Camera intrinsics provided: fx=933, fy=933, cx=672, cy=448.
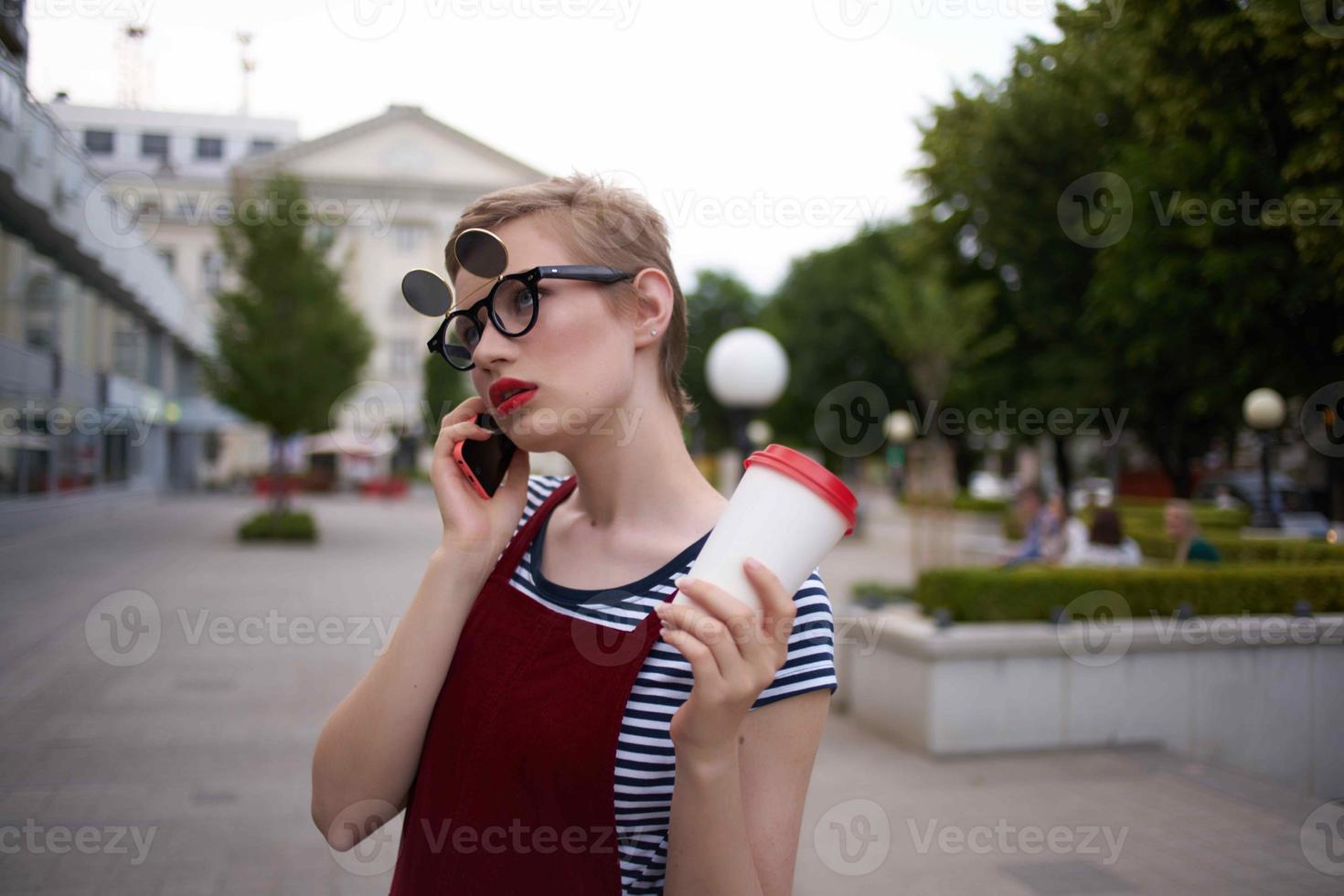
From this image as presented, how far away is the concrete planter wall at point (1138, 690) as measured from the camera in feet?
20.1

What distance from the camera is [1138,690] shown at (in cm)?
629

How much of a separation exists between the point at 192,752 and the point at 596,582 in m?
5.36

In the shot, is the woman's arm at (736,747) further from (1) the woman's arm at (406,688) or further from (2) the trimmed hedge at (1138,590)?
(2) the trimmed hedge at (1138,590)

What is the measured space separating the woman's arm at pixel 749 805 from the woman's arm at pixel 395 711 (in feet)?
1.55

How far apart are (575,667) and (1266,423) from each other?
14.3 metres

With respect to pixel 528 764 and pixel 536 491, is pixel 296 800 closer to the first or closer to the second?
pixel 536 491

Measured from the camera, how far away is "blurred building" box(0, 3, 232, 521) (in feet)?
50.3

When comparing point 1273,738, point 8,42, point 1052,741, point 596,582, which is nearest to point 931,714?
point 1052,741

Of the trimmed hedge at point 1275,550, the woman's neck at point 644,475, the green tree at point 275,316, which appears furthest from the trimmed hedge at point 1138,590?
the green tree at point 275,316

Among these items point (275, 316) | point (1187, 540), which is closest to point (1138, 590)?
point (1187, 540)

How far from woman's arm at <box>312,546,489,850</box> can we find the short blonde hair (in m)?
0.54

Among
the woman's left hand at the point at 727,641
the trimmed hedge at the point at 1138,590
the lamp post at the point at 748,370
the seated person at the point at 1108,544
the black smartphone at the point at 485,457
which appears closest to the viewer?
the woman's left hand at the point at 727,641

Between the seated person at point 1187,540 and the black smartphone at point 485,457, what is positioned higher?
the black smartphone at point 485,457

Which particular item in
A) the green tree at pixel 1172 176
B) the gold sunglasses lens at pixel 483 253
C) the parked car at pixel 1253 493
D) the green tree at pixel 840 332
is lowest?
the parked car at pixel 1253 493
